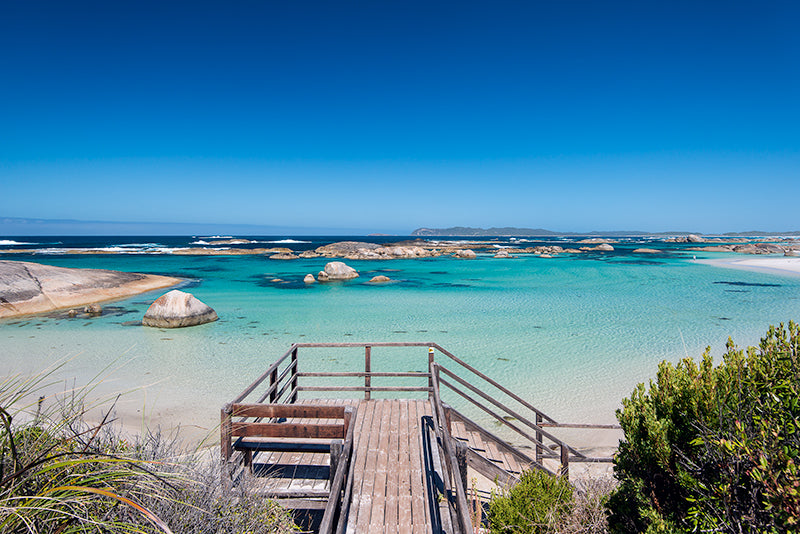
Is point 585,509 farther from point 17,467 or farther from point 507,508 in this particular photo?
point 17,467

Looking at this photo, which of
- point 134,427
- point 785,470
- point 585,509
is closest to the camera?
point 785,470

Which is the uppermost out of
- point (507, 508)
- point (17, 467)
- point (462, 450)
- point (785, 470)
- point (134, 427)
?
point (17, 467)

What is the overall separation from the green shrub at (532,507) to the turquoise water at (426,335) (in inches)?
187

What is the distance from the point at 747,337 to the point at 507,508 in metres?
17.9

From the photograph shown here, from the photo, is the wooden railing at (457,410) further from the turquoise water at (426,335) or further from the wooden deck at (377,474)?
the turquoise water at (426,335)

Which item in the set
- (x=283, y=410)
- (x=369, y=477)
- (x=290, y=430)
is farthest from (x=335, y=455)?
(x=369, y=477)

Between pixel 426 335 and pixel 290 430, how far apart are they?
1326 centimetres

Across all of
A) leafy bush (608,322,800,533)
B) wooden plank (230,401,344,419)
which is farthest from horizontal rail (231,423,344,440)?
leafy bush (608,322,800,533)

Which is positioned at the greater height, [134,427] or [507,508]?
[507,508]

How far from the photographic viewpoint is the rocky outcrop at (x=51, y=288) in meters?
22.2

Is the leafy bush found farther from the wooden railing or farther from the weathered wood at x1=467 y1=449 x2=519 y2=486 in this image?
the weathered wood at x1=467 y1=449 x2=519 y2=486

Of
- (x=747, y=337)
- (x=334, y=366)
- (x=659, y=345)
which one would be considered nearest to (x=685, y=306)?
(x=747, y=337)

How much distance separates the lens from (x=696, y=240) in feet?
424

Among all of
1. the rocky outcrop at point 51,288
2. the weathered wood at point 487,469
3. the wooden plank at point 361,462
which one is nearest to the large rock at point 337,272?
the rocky outcrop at point 51,288
